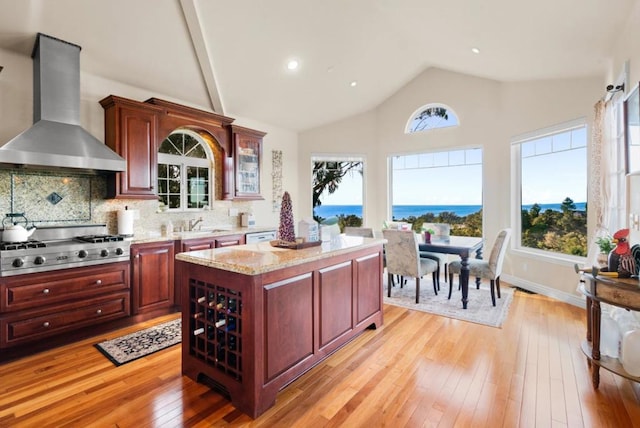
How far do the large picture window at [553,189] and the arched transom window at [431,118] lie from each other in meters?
1.23

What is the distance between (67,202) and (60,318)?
4.07ft

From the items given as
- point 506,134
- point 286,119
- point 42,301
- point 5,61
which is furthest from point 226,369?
point 506,134

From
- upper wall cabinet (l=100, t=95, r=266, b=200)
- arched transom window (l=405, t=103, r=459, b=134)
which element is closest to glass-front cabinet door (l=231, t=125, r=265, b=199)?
upper wall cabinet (l=100, t=95, r=266, b=200)

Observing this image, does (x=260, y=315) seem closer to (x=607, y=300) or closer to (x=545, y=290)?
(x=607, y=300)

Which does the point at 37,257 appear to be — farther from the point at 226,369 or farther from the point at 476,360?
the point at 476,360

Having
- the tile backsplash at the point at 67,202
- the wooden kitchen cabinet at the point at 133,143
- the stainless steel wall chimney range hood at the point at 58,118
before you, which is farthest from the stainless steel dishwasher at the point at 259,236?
the stainless steel wall chimney range hood at the point at 58,118

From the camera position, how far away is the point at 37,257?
8.73 feet

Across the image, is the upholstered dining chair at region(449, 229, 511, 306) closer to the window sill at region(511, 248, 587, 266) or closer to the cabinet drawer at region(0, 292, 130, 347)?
the window sill at region(511, 248, 587, 266)

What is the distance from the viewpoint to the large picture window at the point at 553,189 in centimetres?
418

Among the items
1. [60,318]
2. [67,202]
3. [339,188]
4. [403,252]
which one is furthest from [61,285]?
[339,188]

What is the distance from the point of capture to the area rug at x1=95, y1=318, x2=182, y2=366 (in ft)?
8.74

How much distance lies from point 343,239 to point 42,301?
8.79 ft

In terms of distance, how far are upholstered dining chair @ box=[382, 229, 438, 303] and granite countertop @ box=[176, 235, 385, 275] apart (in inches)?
49.9

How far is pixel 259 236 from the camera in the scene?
15.6 ft
